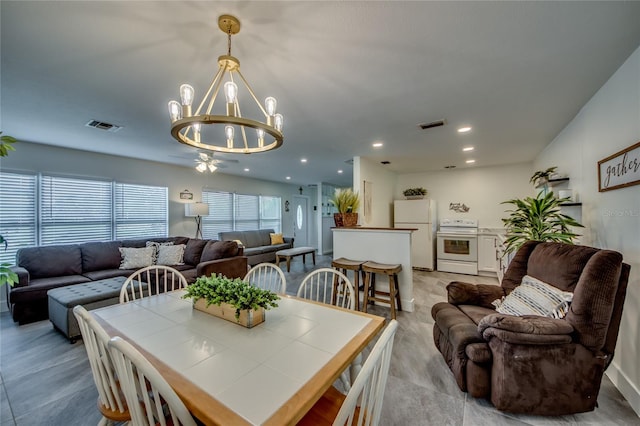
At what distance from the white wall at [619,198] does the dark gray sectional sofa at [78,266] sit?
4.58 m

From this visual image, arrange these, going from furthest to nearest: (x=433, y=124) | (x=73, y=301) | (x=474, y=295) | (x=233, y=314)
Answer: (x=433, y=124) → (x=73, y=301) → (x=474, y=295) → (x=233, y=314)

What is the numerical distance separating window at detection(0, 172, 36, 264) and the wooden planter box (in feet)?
14.3

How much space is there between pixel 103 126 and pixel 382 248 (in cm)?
399

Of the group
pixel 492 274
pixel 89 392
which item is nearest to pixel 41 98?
pixel 89 392

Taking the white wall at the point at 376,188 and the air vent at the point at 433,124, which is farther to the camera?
the white wall at the point at 376,188

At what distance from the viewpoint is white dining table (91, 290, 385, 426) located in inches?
33.6

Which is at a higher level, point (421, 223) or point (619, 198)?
point (619, 198)

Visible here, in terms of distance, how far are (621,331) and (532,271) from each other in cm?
70

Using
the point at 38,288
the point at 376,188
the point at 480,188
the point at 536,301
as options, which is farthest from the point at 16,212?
the point at 480,188

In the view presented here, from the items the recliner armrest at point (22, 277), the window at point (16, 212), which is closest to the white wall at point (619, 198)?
the recliner armrest at point (22, 277)

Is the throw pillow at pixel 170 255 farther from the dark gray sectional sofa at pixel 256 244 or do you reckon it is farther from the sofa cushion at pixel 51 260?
the dark gray sectional sofa at pixel 256 244

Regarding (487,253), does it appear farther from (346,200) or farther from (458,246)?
(346,200)

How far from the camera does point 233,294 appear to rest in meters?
1.52

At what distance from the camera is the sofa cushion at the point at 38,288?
10.2ft
